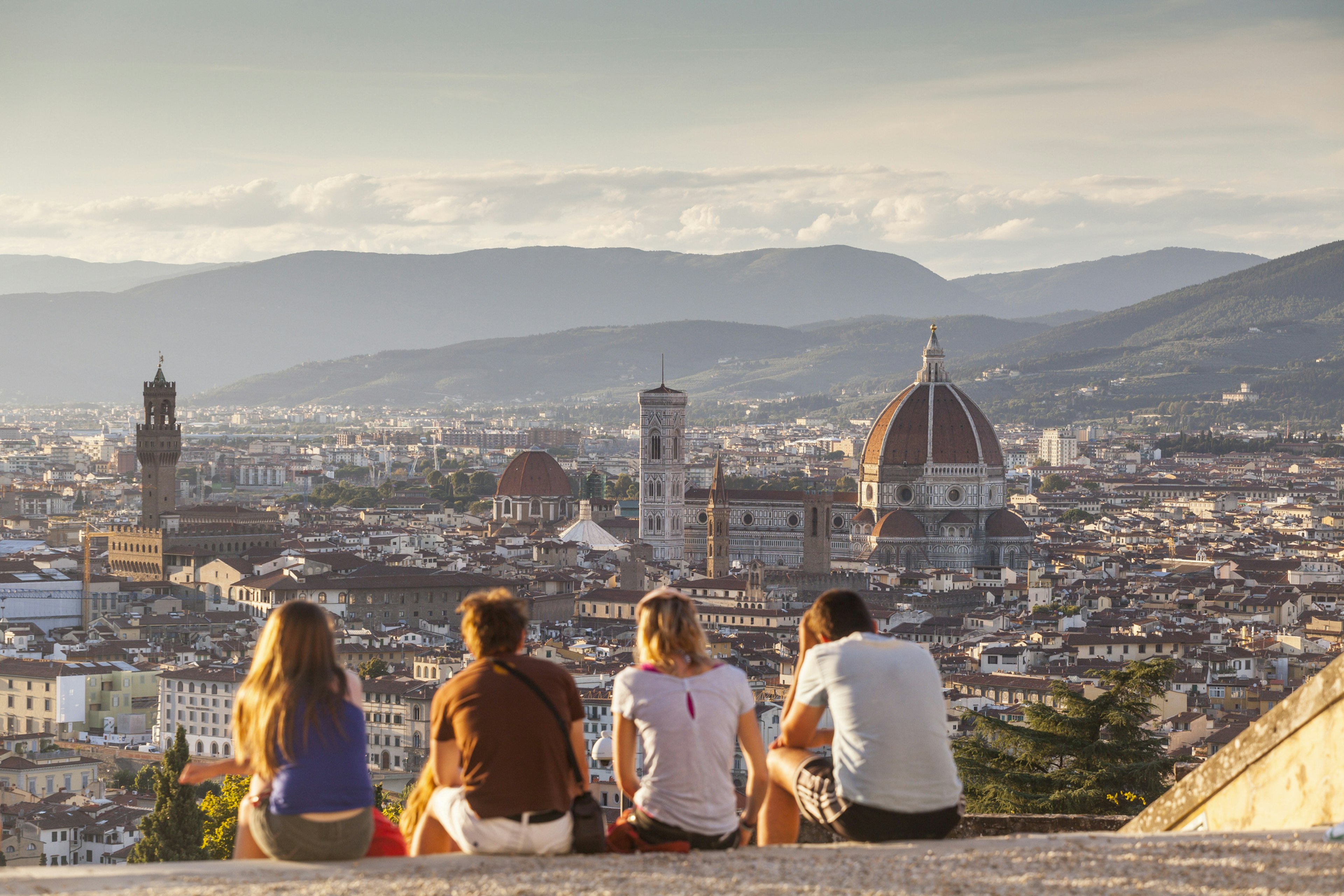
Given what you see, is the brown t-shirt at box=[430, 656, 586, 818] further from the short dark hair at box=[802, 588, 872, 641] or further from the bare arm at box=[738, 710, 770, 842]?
the short dark hair at box=[802, 588, 872, 641]

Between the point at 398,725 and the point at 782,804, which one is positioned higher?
the point at 782,804

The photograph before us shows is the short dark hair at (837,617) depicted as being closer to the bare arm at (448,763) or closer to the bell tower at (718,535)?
the bare arm at (448,763)

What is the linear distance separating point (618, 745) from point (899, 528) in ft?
189

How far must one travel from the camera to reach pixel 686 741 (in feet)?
19.1

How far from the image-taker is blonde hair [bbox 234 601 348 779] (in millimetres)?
5402

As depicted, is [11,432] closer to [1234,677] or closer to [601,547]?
[601,547]

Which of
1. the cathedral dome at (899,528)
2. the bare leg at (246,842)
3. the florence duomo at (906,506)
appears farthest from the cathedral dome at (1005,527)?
the bare leg at (246,842)

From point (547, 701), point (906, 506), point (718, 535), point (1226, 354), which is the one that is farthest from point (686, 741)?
point (1226, 354)

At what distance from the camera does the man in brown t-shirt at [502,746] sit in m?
5.64

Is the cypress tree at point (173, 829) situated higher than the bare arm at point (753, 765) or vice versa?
the bare arm at point (753, 765)

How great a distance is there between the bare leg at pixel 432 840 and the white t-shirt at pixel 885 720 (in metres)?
1.08

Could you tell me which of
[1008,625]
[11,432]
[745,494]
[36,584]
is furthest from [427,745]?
[11,432]

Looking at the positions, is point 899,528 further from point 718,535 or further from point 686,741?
point 686,741

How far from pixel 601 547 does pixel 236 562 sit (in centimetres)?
1379
